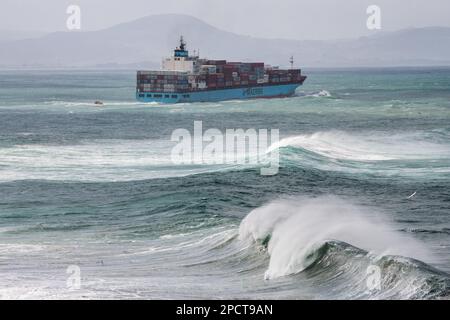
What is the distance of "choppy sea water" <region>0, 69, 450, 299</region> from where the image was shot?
81.1 feet

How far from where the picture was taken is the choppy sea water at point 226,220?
974 inches

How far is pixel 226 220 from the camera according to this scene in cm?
3500

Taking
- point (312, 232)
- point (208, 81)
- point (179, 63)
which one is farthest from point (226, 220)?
point (179, 63)

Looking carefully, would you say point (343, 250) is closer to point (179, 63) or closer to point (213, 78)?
point (213, 78)

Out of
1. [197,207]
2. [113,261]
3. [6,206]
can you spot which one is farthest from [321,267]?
[6,206]

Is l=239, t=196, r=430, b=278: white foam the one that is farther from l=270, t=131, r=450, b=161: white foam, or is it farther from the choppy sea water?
l=270, t=131, r=450, b=161: white foam

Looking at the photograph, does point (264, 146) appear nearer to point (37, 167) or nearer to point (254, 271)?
point (37, 167)

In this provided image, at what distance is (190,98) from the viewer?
142m

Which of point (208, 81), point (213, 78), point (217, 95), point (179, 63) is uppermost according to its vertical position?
point (179, 63)

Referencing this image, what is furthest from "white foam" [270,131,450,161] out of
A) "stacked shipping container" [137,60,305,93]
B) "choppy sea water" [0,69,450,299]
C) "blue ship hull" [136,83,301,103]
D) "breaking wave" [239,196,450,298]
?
"stacked shipping container" [137,60,305,93]

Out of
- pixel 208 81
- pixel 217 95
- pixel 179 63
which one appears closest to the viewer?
pixel 208 81

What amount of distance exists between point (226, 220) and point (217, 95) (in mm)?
111691

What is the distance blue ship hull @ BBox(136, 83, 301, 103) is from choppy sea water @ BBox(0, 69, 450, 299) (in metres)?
65.4

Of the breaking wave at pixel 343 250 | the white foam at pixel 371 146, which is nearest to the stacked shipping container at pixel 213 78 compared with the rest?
the white foam at pixel 371 146
